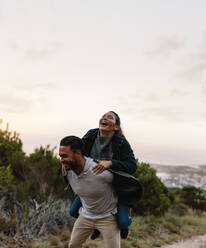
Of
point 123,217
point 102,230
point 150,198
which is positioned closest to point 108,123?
point 123,217

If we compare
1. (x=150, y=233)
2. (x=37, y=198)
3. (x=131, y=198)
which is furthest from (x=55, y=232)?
(x=131, y=198)

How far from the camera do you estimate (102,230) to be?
2.64 m

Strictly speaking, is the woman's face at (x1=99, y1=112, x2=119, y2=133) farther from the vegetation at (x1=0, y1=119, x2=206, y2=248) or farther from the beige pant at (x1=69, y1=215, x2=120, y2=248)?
the vegetation at (x1=0, y1=119, x2=206, y2=248)

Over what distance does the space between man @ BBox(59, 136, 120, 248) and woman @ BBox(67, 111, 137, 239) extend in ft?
0.35

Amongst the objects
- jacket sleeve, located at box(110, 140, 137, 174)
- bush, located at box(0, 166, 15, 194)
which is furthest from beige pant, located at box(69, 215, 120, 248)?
bush, located at box(0, 166, 15, 194)

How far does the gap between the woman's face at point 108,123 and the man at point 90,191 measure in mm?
440

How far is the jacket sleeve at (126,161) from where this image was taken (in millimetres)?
2557

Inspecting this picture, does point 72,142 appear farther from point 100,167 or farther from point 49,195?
point 49,195

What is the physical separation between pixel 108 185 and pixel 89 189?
Answer: 0.19 m

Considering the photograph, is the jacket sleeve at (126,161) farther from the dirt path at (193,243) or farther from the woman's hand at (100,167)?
the dirt path at (193,243)

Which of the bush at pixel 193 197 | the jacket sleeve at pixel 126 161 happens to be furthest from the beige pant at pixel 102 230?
the bush at pixel 193 197

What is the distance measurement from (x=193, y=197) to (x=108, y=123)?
10019 mm

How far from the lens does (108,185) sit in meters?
2.55

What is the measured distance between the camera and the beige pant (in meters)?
2.60
